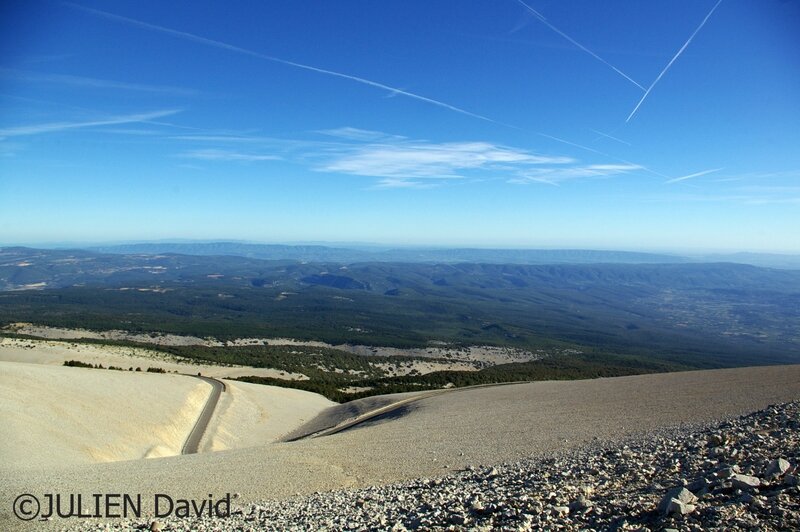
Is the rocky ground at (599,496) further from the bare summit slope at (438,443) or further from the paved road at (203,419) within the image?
the paved road at (203,419)

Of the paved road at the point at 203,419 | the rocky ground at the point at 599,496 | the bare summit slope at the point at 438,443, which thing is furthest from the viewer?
the paved road at the point at 203,419

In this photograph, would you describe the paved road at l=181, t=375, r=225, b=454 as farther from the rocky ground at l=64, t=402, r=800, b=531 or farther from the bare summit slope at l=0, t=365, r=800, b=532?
the rocky ground at l=64, t=402, r=800, b=531

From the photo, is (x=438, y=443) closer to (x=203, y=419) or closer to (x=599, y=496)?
(x=599, y=496)

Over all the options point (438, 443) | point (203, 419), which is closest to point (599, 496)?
point (438, 443)

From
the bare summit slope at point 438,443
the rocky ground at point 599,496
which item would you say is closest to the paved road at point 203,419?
the bare summit slope at point 438,443

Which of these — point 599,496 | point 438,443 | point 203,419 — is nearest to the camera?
point 599,496

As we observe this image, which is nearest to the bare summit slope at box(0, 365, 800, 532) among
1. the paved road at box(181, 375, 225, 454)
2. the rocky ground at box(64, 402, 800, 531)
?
the rocky ground at box(64, 402, 800, 531)
